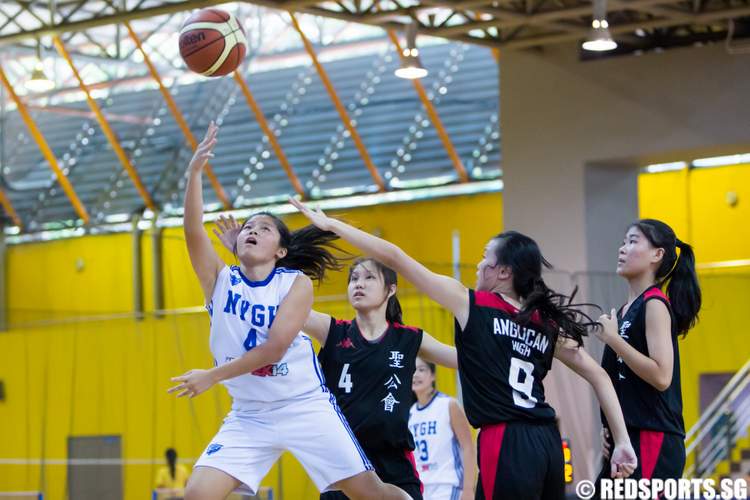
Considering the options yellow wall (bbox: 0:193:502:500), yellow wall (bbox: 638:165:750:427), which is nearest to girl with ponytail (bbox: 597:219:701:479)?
yellow wall (bbox: 0:193:502:500)

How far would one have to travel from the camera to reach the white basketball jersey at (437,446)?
24.5 feet

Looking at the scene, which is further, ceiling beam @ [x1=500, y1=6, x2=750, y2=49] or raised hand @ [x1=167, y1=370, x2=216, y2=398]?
ceiling beam @ [x1=500, y1=6, x2=750, y2=49]

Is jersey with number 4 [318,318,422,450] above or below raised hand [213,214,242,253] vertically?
below

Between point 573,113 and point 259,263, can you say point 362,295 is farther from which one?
point 573,113

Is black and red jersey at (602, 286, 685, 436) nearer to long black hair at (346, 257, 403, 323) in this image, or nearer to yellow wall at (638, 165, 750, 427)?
long black hair at (346, 257, 403, 323)

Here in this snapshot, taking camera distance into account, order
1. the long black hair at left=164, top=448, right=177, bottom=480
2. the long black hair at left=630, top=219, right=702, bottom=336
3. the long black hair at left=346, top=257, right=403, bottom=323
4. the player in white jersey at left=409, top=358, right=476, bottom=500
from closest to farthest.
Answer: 1. the long black hair at left=630, top=219, right=702, bottom=336
2. the long black hair at left=346, top=257, right=403, bottom=323
3. the player in white jersey at left=409, top=358, right=476, bottom=500
4. the long black hair at left=164, top=448, right=177, bottom=480

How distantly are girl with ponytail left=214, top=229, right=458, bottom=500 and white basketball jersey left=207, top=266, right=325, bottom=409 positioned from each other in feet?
1.19

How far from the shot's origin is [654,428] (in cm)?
543

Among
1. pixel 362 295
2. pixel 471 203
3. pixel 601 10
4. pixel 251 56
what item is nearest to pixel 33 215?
pixel 251 56

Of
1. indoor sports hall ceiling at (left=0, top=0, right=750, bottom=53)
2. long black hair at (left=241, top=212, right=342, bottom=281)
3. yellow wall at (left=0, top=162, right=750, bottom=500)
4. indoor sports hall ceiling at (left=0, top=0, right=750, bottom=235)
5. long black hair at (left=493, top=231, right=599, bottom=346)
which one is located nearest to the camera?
long black hair at (left=493, top=231, right=599, bottom=346)

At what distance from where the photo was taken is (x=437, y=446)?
24.6 feet

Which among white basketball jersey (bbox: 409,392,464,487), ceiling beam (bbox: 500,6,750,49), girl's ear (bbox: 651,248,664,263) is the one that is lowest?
white basketball jersey (bbox: 409,392,464,487)

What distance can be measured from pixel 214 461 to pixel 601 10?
7.11 metres

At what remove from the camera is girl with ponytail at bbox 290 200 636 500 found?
16.1ft
